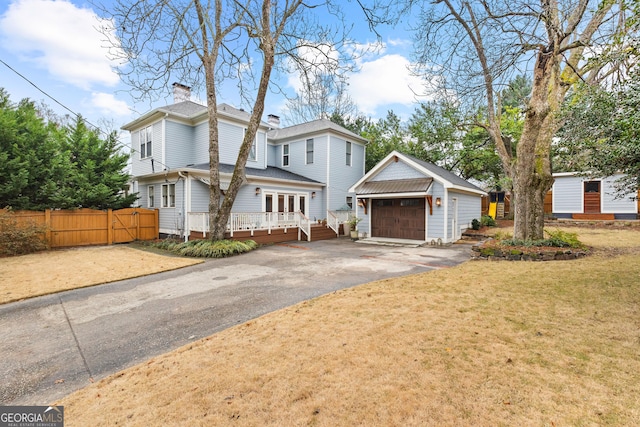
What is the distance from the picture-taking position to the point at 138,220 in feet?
47.1

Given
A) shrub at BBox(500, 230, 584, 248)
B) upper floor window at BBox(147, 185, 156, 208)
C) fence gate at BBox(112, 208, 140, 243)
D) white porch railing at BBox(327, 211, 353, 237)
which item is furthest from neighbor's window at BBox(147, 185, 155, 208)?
shrub at BBox(500, 230, 584, 248)

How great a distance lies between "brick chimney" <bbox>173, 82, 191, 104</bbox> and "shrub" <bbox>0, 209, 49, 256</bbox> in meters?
10.2

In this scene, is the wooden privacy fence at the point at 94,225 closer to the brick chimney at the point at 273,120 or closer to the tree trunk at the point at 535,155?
the brick chimney at the point at 273,120

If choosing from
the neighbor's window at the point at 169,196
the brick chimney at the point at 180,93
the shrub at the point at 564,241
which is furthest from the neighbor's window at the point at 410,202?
the brick chimney at the point at 180,93

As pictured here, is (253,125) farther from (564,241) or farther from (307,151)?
(564,241)

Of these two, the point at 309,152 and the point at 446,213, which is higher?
the point at 309,152

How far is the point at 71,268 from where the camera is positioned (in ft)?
28.1

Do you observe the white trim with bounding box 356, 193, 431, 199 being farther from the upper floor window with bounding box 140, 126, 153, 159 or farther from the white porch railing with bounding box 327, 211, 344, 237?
the upper floor window with bounding box 140, 126, 153, 159

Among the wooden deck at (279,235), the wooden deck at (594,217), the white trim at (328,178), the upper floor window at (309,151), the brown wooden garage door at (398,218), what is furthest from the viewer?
the upper floor window at (309,151)

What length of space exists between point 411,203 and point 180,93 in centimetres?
1533

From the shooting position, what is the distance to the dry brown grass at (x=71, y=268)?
6633mm

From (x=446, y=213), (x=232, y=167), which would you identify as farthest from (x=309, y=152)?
(x=446, y=213)

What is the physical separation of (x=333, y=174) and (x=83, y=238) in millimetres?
13264

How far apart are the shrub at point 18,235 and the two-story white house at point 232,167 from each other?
4636 mm
